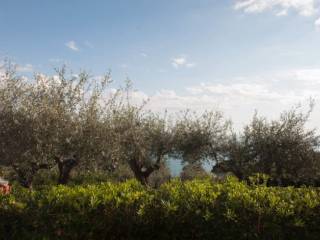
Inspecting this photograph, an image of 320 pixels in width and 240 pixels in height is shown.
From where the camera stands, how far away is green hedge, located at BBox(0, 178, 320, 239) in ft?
24.9

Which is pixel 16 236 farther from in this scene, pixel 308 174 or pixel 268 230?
pixel 308 174

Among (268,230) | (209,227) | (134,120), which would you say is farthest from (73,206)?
(134,120)

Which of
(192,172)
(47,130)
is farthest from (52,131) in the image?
(192,172)

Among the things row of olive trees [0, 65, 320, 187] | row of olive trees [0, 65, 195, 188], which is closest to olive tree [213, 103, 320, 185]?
row of olive trees [0, 65, 320, 187]

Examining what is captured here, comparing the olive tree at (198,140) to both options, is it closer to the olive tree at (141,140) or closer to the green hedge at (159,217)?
the olive tree at (141,140)

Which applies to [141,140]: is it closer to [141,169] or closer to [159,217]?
[141,169]

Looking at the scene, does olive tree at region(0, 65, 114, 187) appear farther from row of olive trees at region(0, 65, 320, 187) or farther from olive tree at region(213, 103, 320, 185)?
olive tree at region(213, 103, 320, 185)

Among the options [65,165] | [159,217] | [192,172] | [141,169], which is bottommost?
[159,217]

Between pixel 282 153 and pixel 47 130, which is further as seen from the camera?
pixel 282 153

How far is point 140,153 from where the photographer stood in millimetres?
22438

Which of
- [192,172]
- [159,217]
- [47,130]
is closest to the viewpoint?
[159,217]

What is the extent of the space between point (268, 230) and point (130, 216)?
2.63m

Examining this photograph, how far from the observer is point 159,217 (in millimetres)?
8047

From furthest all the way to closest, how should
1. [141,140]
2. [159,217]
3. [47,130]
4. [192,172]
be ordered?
[192,172] → [141,140] → [47,130] → [159,217]
